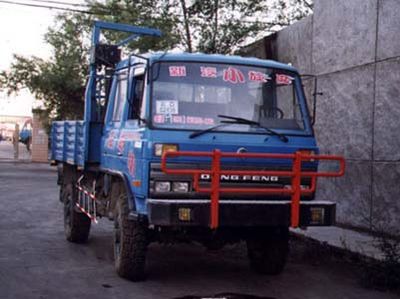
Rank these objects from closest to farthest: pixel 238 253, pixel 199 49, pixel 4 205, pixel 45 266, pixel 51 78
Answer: pixel 45 266
pixel 238 253
pixel 4 205
pixel 199 49
pixel 51 78

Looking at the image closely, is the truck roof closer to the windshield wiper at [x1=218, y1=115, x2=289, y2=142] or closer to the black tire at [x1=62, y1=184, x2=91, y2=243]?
the windshield wiper at [x1=218, y1=115, x2=289, y2=142]

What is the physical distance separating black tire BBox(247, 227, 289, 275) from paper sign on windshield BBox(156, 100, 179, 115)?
1.83 meters

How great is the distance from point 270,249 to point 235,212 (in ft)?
5.16

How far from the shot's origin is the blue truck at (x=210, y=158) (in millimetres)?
7102

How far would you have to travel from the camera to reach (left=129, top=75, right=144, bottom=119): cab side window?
7734 millimetres

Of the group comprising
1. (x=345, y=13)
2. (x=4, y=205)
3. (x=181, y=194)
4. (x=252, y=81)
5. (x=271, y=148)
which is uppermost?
(x=345, y=13)

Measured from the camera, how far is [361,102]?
1190 centimetres

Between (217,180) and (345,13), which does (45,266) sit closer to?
(217,180)

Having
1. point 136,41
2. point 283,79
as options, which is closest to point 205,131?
point 283,79

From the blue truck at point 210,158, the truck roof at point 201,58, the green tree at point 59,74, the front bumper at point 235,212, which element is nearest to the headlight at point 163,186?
the blue truck at point 210,158

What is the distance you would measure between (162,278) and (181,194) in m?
1.44

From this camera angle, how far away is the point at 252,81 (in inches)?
313

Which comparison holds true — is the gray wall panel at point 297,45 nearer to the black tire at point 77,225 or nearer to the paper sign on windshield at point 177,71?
the black tire at point 77,225

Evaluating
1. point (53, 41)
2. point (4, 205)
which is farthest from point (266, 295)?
point (53, 41)
